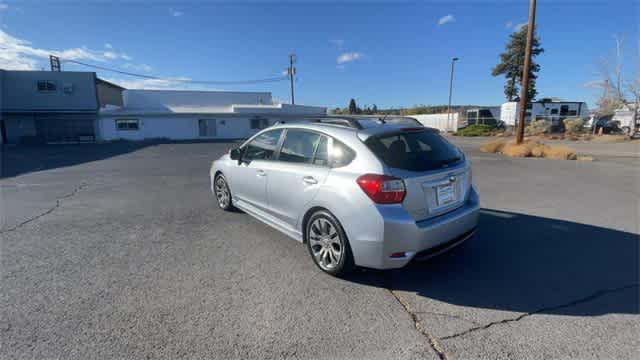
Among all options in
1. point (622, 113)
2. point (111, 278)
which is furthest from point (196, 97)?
point (622, 113)

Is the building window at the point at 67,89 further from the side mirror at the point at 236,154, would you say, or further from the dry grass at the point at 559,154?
the dry grass at the point at 559,154

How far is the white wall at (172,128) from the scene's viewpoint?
2856cm

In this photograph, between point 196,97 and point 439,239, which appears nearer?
point 439,239

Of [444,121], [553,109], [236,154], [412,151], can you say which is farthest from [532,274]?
[553,109]

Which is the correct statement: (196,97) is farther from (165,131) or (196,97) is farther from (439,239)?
(439,239)

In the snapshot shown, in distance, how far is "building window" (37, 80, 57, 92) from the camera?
86.8 ft

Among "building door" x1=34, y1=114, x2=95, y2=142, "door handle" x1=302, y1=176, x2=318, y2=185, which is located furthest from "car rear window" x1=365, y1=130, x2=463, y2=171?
"building door" x1=34, y1=114, x2=95, y2=142

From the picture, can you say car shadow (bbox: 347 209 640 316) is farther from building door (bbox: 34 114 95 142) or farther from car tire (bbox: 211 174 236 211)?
building door (bbox: 34 114 95 142)

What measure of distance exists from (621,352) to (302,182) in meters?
2.92

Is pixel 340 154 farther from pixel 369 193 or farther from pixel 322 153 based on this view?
pixel 369 193

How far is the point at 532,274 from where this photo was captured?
3.25 meters

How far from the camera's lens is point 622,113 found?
97.6 ft

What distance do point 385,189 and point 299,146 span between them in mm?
1367

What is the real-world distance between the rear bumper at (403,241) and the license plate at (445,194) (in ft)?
0.50
